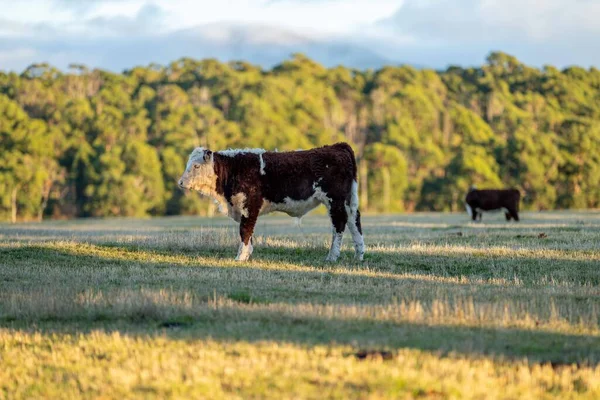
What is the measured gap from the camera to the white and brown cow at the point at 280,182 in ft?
60.7

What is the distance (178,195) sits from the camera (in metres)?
70.7

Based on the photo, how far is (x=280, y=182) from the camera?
18.6m

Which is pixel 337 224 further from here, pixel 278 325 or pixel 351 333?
pixel 351 333

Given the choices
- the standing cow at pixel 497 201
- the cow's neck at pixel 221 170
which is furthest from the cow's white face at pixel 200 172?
the standing cow at pixel 497 201

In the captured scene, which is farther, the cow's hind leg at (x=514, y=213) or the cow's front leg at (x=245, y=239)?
the cow's hind leg at (x=514, y=213)

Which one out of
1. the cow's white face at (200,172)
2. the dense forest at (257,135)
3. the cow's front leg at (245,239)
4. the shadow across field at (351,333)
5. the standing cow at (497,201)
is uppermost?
the dense forest at (257,135)

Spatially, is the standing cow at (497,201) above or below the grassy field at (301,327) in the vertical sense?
above

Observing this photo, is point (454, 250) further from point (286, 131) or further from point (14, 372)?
point (286, 131)

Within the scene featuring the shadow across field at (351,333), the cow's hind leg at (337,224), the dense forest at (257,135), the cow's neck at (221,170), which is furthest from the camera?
the dense forest at (257,135)

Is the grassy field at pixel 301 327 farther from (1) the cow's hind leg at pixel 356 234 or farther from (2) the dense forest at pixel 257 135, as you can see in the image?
(2) the dense forest at pixel 257 135

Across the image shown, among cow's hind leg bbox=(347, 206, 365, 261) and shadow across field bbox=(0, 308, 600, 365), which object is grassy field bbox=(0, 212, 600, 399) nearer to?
shadow across field bbox=(0, 308, 600, 365)

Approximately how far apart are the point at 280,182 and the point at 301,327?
8.44 m

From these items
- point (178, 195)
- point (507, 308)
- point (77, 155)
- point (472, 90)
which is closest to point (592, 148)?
point (472, 90)

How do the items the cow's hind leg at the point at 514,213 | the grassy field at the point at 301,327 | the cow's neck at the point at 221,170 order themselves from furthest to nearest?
the cow's hind leg at the point at 514,213 < the cow's neck at the point at 221,170 < the grassy field at the point at 301,327
